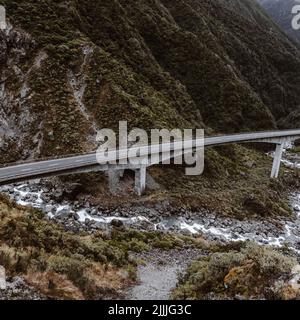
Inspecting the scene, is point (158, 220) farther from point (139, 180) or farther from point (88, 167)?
point (88, 167)

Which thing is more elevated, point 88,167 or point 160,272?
point 88,167

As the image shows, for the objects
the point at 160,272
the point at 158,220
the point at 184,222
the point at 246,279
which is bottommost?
the point at 184,222

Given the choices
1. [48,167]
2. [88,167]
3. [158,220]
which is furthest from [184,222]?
[48,167]

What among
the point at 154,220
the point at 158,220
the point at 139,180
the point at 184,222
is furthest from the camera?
the point at 139,180

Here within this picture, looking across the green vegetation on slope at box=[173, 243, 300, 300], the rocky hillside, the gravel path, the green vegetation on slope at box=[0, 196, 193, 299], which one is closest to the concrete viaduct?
the rocky hillside

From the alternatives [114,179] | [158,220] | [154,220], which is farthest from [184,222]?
[114,179]

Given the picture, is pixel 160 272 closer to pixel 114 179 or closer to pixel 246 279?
pixel 246 279

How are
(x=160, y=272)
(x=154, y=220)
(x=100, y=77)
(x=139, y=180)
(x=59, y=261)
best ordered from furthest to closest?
(x=100, y=77)
(x=139, y=180)
(x=154, y=220)
(x=160, y=272)
(x=59, y=261)

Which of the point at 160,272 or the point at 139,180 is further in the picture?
the point at 139,180
